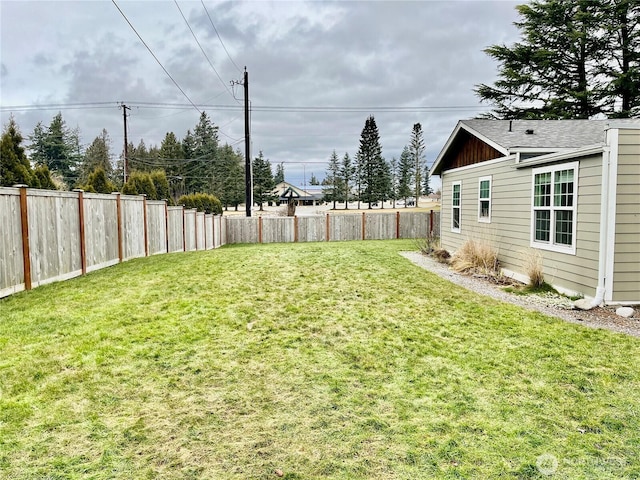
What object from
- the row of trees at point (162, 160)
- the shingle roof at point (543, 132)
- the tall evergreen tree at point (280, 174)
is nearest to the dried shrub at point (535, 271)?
the shingle roof at point (543, 132)

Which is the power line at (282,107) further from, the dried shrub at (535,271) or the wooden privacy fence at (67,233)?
the dried shrub at (535,271)

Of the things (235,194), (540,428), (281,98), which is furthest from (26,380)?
(235,194)

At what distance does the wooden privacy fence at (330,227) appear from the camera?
20172mm

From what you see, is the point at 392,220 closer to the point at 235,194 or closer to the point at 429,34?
the point at 429,34

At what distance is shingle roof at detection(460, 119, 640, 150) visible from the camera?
8.89 metres

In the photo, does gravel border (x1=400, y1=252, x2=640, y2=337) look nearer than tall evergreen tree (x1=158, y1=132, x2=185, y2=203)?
Yes

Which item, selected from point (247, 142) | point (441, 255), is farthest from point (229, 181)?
point (441, 255)

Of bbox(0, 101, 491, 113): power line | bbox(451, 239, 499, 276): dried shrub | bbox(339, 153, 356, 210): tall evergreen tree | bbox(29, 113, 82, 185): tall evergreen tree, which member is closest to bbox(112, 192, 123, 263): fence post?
bbox(451, 239, 499, 276): dried shrub

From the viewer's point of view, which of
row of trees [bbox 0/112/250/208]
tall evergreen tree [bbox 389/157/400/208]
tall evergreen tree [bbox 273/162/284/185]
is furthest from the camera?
tall evergreen tree [bbox 273/162/284/185]

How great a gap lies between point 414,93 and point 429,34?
17093 millimetres

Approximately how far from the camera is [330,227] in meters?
20.7

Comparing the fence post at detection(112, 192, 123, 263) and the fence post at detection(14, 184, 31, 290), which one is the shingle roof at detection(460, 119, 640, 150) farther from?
the fence post at detection(14, 184, 31, 290)

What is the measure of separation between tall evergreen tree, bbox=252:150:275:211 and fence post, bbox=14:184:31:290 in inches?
1965

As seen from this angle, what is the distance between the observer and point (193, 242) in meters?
14.1
